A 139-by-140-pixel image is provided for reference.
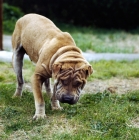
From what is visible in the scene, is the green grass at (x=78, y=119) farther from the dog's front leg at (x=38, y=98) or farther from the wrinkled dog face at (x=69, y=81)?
the wrinkled dog face at (x=69, y=81)

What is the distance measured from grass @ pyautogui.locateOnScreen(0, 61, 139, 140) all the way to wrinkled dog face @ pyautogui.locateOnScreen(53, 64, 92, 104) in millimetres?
384

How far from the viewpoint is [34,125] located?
4.78 metres

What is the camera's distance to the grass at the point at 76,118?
4.48 meters

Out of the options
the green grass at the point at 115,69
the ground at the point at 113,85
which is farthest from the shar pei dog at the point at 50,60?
the green grass at the point at 115,69

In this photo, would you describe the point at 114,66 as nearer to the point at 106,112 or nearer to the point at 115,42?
the point at 106,112

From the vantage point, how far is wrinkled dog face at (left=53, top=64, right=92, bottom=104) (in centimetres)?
452

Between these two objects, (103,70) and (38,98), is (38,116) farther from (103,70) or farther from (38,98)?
(103,70)

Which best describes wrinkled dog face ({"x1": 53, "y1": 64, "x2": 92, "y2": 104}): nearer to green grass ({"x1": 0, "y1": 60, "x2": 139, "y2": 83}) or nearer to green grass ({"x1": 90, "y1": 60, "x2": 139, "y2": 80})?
green grass ({"x1": 0, "y1": 60, "x2": 139, "y2": 83})

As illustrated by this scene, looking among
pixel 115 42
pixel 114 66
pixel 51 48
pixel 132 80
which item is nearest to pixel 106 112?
pixel 51 48

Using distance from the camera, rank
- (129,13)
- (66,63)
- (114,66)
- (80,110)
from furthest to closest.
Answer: (129,13), (114,66), (80,110), (66,63)

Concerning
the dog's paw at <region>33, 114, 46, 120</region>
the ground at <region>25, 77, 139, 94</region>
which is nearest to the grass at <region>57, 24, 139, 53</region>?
the ground at <region>25, 77, 139, 94</region>

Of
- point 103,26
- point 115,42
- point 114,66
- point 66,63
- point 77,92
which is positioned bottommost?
point 103,26

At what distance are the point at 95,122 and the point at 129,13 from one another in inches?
457

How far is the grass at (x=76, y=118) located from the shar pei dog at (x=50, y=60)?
Answer: 22 cm
